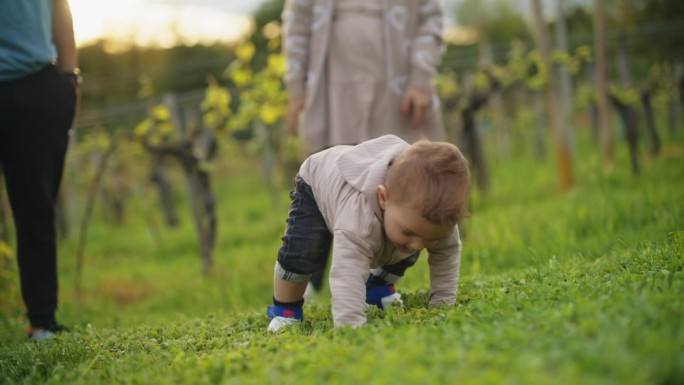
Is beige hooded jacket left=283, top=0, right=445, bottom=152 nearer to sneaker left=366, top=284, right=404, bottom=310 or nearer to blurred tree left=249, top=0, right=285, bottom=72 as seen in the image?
sneaker left=366, top=284, right=404, bottom=310

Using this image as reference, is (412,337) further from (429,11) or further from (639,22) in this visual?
(639,22)

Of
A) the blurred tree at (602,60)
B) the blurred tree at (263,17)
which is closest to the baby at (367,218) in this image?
the blurred tree at (602,60)

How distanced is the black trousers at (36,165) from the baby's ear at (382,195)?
6.10 ft

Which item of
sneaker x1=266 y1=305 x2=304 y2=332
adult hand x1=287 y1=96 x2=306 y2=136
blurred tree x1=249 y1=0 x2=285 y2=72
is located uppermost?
blurred tree x1=249 y1=0 x2=285 y2=72

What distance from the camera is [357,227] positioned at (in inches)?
109

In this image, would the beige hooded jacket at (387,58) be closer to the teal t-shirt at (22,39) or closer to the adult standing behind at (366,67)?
the adult standing behind at (366,67)

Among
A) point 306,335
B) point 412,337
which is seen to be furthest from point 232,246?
point 412,337

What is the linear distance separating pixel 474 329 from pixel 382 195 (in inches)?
28.2

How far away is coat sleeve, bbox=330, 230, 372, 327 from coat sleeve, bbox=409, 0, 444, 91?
175cm

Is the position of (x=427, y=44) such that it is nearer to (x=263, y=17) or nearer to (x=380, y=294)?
(x=380, y=294)

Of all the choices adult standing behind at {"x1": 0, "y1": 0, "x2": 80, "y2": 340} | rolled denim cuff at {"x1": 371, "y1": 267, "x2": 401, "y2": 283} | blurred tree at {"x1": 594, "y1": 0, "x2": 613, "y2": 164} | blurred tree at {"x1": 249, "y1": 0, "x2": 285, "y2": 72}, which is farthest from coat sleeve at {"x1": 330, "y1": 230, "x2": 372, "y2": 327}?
blurred tree at {"x1": 249, "y1": 0, "x2": 285, "y2": 72}

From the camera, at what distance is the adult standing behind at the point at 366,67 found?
13.9 ft

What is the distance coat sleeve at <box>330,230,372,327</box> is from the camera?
8.82 feet

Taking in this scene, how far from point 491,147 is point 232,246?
14487mm
